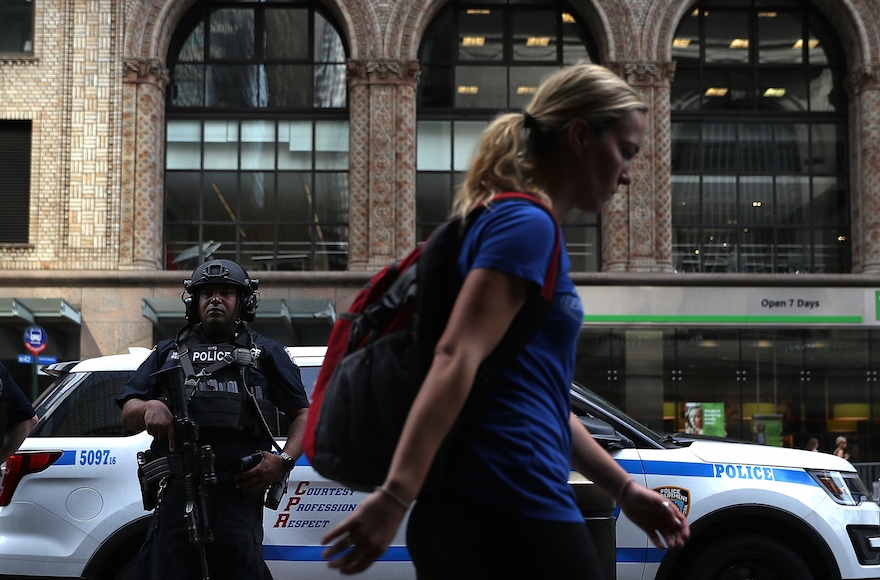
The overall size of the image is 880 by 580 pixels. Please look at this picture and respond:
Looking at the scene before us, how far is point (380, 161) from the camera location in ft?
73.3

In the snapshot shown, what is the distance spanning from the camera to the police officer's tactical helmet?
475cm

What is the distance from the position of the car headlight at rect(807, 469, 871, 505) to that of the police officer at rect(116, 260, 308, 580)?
3.86m

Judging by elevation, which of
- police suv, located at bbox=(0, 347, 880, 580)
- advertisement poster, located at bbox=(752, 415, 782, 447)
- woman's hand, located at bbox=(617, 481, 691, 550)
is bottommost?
advertisement poster, located at bbox=(752, 415, 782, 447)

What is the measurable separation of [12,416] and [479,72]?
18.4 meters

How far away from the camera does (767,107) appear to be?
23688 millimetres

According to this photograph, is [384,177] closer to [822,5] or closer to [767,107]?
[767,107]

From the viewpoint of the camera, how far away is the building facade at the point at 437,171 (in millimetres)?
22141

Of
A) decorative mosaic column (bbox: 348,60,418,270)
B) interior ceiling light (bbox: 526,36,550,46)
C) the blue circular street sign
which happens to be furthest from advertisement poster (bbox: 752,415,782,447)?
the blue circular street sign

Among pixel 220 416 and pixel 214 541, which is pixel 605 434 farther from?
pixel 214 541

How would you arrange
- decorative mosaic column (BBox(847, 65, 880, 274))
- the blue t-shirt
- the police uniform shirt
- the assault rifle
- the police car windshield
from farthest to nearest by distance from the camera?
1. decorative mosaic column (BBox(847, 65, 880, 274))
2. the police car windshield
3. the police uniform shirt
4. the assault rifle
5. the blue t-shirt

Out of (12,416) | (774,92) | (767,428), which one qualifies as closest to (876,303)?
(767,428)

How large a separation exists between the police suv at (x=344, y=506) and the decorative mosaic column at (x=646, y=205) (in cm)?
1563

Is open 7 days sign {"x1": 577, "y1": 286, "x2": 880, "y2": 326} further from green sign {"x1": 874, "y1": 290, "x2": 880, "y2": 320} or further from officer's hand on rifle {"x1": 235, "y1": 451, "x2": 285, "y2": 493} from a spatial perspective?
officer's hand on rifle {"x1": 235, "y1": 451, "x2": 285, "y2": 493}

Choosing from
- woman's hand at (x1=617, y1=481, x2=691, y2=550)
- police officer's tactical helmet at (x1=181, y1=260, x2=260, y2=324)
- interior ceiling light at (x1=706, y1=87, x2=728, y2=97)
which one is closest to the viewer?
woman's hand at (x1=617, y1=481, x2=691, y2=550)
